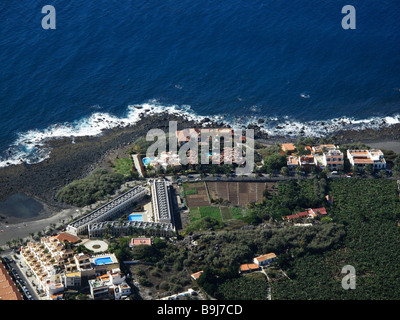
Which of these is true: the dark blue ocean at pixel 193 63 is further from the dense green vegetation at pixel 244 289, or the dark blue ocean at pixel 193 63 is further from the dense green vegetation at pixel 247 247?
the dense green vegetation at pixel 244 289

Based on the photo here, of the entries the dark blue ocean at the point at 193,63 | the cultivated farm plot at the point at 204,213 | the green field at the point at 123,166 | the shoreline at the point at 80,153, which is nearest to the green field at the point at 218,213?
the cultivated farm plot at the point at 204,213

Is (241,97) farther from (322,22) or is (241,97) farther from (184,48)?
(322,22)

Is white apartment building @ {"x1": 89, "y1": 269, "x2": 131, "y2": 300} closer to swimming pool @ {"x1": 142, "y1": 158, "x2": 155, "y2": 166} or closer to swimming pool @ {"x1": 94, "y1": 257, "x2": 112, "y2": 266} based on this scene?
swimming pool @ {"x1": 94, "y1": 257, "x2": 112, "y2": 266}

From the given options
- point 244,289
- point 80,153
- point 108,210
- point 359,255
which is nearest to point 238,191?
point 108,210

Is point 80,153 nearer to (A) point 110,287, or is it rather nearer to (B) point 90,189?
(B) point 90,189
